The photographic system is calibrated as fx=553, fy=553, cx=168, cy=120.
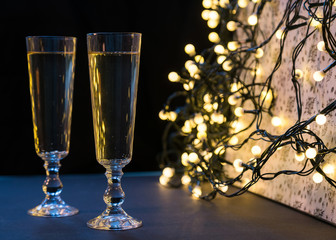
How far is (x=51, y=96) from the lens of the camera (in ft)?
3.48

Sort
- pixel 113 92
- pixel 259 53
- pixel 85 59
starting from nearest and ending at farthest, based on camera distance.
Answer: pixel 113 92 < pixel 259 53 < pixel 85 59

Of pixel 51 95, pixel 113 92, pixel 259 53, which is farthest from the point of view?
pixel 259 53

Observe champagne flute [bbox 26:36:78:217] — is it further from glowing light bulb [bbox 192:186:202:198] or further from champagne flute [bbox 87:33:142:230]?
glowing light bulb [bbox 192:186:202:198]

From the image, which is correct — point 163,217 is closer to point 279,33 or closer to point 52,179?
point 52,179

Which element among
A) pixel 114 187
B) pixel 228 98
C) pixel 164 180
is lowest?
pixel 164 180

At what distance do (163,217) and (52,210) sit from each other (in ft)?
0.72

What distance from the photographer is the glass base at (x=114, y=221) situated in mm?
975

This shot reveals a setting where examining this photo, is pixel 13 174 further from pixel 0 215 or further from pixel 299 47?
pixel 299 47

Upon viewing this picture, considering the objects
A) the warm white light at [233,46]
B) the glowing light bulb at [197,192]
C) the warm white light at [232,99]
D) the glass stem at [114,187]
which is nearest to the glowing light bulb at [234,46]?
the warm white light at [233,46]

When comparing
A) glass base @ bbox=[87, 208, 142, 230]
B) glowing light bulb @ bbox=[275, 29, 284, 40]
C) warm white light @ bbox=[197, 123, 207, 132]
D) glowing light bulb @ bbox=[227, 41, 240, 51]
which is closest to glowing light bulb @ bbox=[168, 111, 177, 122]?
warm white light @ bbox=[197, 123, 207, 132]

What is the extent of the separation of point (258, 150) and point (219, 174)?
193 millimetres

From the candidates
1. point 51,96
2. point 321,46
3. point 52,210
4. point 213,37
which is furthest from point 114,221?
point 213,37

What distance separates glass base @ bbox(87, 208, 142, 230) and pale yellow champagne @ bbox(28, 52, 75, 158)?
0.17 metres

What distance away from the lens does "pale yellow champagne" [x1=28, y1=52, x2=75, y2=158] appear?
1048mm
